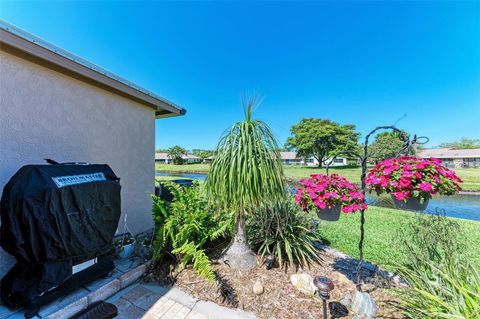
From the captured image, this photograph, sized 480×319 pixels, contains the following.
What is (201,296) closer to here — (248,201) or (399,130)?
(248,201)

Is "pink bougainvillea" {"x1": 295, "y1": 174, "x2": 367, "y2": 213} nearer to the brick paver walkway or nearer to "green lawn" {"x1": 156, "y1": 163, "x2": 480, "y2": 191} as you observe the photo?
the brick paver walkway

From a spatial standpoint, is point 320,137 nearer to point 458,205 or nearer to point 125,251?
point 458,205

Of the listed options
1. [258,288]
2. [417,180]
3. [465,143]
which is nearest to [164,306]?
[258,288]

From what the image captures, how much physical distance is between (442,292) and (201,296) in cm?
243

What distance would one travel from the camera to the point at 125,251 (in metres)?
2.89

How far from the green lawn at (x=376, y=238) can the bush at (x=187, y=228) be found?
96.2 inches

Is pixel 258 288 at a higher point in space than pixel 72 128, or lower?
lower

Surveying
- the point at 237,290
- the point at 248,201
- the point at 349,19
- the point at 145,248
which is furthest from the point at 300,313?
the point at 349,19

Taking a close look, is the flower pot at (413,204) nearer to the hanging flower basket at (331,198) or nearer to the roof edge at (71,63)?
the hanging flower basket at (331,198)

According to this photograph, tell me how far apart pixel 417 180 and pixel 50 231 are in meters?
3.57

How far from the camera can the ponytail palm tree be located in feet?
8.21

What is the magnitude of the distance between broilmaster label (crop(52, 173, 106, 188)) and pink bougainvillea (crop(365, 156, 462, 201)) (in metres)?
3.18

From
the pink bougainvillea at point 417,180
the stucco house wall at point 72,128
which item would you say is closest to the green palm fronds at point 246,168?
the pink bougainvillea at point 417,180

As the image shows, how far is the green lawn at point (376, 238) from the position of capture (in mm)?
3248
